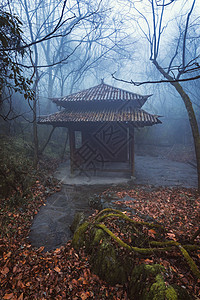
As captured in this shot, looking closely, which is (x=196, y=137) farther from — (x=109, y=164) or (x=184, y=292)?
(x=109, y=164)

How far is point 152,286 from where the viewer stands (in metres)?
2.66

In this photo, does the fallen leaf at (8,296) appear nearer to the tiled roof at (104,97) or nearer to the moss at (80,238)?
the moss at (80,238)

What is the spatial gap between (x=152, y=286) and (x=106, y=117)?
8249 mm

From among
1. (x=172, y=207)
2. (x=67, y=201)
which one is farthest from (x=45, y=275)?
(x=172, y=207)

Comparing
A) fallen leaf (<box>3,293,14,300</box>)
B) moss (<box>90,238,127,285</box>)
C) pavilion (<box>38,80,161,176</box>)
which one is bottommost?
fallen leaf (<box>3,293,14,300</box>)

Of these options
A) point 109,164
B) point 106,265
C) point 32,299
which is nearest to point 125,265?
point 106,265

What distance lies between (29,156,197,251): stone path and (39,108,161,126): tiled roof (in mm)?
3667

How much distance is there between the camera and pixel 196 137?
268 inches

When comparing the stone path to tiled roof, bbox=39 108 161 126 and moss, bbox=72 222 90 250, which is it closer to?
moss, bbox=72 222 90 250

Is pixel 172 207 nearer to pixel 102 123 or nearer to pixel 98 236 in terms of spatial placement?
pixel 98 236

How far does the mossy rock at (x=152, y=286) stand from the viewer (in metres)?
2.52

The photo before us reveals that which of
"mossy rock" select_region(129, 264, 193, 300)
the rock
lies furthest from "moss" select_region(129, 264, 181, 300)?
the rock

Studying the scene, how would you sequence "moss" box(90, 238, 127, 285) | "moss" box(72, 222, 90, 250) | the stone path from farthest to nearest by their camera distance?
1. the stone path
2. "moss" box(72, 222, 90, 250)
3. "moss" box(90, 238, 127, 285)

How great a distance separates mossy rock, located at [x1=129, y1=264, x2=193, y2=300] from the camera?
8.25 ft
